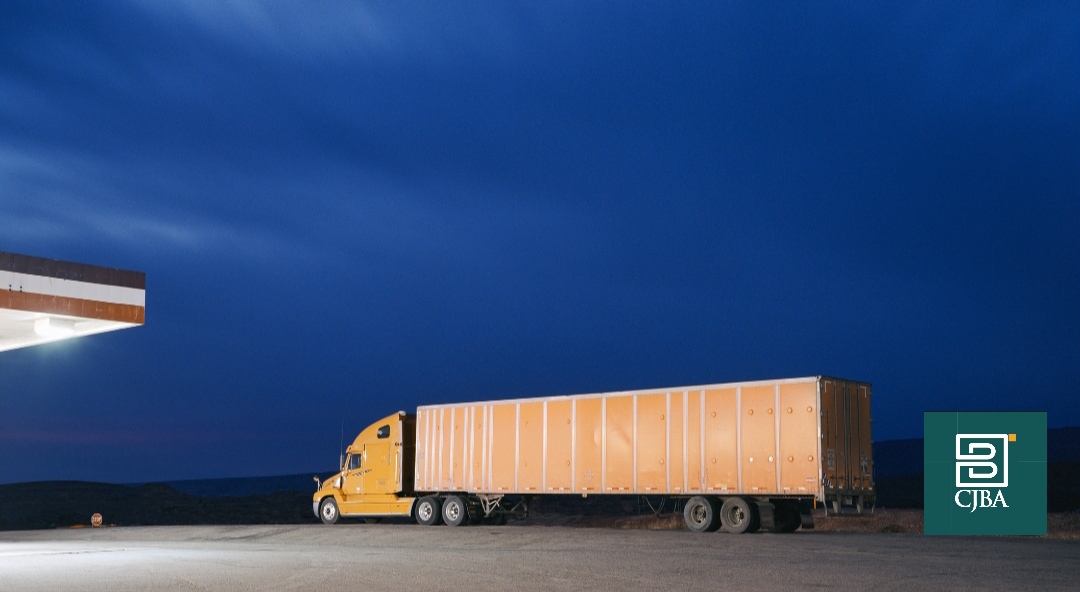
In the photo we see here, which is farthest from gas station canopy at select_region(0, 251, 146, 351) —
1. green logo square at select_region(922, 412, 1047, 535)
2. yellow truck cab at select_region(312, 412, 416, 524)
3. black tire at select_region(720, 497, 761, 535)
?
green logo square at select_region(922, 412, 1047, 535)

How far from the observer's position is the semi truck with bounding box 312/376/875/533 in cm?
2220

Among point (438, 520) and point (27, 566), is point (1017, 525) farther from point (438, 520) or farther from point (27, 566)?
point (27, 566)

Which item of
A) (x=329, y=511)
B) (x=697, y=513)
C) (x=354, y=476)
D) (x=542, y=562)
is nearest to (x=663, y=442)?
(x=697, y=513)

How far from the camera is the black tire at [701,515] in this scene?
23609 mm

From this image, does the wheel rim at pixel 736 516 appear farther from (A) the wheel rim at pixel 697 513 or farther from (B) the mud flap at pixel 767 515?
(A) the wheel rim at pixel 697 513

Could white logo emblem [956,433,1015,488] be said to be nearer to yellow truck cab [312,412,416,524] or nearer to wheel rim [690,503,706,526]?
wheel rim [690,503,706,526]

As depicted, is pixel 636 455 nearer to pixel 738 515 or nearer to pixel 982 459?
pixel 738 515

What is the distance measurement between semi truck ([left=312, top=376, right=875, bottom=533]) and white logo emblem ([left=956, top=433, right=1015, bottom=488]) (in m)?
2.39

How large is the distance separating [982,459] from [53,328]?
1742 centimetres

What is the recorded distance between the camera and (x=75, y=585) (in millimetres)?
12609

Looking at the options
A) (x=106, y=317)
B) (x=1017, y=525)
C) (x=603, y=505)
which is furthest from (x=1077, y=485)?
(x=106, y=317)

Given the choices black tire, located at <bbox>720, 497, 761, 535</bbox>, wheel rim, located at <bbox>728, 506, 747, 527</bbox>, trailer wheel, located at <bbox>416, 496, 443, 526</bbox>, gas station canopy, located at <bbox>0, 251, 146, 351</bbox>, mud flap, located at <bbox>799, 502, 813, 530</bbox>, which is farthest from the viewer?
trailer wheel, located at <bbox>416, 496, 443, 526</bbox>

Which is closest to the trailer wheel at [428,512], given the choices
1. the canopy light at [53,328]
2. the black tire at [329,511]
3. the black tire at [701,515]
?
the black tire at [329,511]

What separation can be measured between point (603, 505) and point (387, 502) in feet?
61.1
